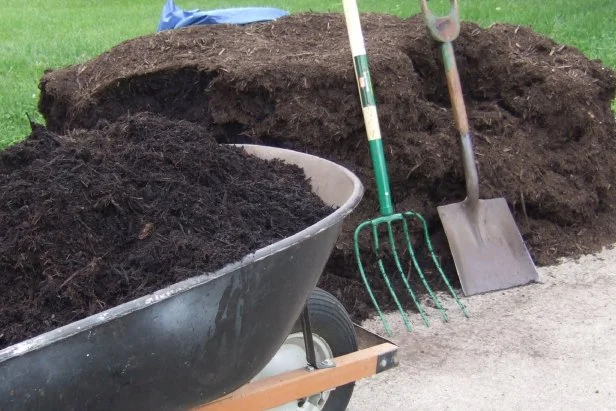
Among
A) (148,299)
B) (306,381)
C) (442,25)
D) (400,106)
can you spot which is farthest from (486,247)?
(148,299)

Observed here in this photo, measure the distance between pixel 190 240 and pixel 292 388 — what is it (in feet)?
1.89

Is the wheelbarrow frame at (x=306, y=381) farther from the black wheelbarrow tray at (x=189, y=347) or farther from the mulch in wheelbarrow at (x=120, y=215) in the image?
the mulch in wheelbarrow at (x=120, y=215)

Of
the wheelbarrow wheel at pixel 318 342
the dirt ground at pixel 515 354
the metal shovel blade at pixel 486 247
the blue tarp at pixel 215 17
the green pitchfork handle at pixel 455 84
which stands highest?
the blue tarp at pixel 215 17

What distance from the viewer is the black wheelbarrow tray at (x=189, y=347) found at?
1.50 metres

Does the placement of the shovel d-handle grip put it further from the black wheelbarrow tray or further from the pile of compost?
the black wheelbarrow tray

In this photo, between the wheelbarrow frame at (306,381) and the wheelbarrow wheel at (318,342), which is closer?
the wheelbarrow frame at (306,381)

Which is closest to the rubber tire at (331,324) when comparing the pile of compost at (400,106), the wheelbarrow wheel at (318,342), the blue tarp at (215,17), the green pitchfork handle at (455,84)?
the wheelbarrow wheel at (318,342)

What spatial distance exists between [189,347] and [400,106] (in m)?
2.18

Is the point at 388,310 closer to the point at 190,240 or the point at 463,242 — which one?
the point at 463,242

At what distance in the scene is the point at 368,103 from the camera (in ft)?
11.2

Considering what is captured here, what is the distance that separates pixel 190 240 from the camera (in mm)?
1886

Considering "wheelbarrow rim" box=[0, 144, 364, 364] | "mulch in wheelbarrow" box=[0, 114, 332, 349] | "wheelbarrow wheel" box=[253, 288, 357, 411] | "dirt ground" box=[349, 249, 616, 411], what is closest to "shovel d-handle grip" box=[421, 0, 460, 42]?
"dirt ground" box=[349, 249, 616, 411]

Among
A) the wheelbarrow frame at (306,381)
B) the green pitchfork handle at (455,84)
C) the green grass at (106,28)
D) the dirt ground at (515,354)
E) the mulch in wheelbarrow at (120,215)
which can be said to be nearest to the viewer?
the mulch in wheelbarrow at (120,215)

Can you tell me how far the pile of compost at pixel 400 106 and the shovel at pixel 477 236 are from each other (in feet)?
0.29
